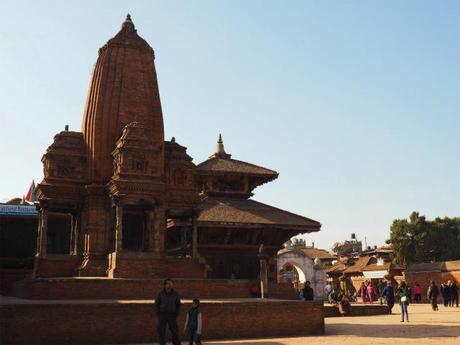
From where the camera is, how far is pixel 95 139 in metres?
21.0

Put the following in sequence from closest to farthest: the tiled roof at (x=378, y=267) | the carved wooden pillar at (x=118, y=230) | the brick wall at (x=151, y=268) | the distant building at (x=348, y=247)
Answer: the brick wall at (x=151, y=268)
the carved wooden pillar at (x=118, y=230)
the tiled roof at (x=378, y=267)
the distant building at (x=348, y=247)

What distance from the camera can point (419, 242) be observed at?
5556 cm

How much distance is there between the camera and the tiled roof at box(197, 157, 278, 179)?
103 ft

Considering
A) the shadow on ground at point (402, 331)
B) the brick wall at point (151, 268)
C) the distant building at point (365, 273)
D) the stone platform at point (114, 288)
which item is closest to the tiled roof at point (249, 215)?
the brick wall at point (151, 268)

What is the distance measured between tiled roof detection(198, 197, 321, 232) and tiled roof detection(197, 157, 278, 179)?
1789 mm

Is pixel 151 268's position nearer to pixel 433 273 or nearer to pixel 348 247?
pixel 433 273

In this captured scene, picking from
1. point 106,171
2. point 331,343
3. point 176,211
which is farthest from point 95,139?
point 331,343

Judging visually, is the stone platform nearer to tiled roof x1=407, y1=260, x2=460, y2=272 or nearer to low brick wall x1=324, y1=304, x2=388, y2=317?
low brick wall x1=324, y1=304, x2=388, y2=317

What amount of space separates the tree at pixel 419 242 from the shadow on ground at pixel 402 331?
39.5 m

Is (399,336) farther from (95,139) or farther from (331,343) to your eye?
(95,139)

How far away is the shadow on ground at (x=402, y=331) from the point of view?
45.9ft

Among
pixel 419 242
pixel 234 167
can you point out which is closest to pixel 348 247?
pixel 419 242

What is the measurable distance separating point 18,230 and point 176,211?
39.8ft

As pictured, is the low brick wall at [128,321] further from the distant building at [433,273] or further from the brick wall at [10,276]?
the distant building at [433,273]
